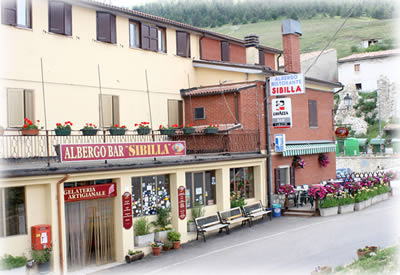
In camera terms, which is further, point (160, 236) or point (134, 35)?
point (134, 35)

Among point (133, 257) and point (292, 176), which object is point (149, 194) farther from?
point (292, 176)

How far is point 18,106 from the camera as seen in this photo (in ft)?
60.1

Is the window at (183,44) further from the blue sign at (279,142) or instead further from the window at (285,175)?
the window at (285,175)

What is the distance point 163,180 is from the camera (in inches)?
741

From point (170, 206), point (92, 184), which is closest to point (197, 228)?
point (170, 206)

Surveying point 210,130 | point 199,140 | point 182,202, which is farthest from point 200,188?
point 199,140

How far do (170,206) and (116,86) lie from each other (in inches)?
263

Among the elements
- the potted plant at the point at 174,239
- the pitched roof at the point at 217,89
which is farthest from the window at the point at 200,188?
the pitched roof at the point at 217,89

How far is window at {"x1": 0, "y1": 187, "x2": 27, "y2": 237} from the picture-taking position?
44.3 feet

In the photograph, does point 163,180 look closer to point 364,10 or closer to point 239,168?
point 239,168

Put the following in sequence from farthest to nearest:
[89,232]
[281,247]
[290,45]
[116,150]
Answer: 1. [290,45]
2. [281,247]
3. [116,150]
4. [89,232]

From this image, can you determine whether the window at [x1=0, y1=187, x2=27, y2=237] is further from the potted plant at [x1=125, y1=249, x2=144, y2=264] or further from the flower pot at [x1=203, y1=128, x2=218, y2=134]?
the flower pot at [x1=203, y1=128, x2=218, y2=134]

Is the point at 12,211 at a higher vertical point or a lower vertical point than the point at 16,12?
lower

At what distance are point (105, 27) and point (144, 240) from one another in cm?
992
